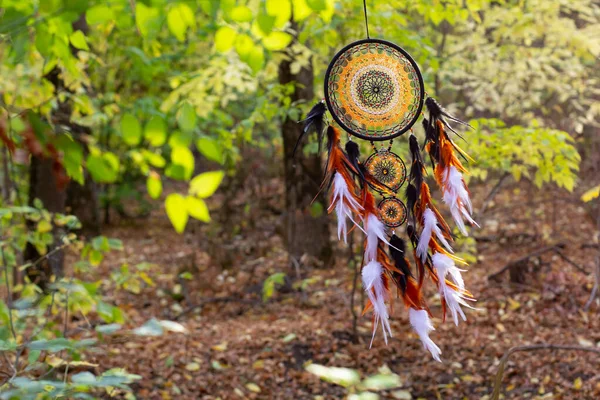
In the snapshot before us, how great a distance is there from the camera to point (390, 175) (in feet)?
6.57

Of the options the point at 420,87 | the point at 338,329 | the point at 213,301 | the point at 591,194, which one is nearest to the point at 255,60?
the point at 420,87

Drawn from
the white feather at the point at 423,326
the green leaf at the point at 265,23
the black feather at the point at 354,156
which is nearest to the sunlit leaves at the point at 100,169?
the green leaf at the point at 265,23

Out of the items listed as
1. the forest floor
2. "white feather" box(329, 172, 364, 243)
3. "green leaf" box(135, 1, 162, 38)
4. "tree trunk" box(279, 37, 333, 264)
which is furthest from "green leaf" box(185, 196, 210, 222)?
"tree trunk" box(279, 37, 333, 264)

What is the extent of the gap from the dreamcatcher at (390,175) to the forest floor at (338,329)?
1034 millimetres

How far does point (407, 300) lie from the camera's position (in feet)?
6.31

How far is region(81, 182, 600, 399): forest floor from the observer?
4.18 m

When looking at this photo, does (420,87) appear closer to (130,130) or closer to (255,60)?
(255,60)

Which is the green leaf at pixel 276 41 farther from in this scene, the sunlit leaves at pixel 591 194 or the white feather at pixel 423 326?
the sunlit leaves at pixel 591 194

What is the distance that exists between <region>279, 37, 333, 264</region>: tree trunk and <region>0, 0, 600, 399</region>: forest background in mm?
25

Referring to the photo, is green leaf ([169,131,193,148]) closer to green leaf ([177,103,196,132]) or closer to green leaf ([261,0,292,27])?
green leaf ([177,103,196,132])

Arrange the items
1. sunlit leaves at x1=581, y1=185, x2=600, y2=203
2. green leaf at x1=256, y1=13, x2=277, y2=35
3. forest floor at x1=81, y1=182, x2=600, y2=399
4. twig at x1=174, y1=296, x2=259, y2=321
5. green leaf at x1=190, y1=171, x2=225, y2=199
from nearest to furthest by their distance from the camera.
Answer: green leaf at x1=190, y1=171, x2=225, y2=199 < green leaf at x1=256, y1=13, x2=277, y2=35 < sunlit leaves at x1=581, y1=185, x2=600, y2=203 < forest floor at x1=81, y1=182, x2=600, y2=399 < twig at x1=174, y1=296, x2=259, y2=321

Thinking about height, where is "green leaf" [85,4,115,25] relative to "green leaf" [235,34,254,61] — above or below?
above

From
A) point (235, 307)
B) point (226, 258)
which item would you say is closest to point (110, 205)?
point (226, 258)

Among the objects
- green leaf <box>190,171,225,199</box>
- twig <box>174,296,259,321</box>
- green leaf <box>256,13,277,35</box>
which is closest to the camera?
green leaf <box>190,171,225,199</box>
